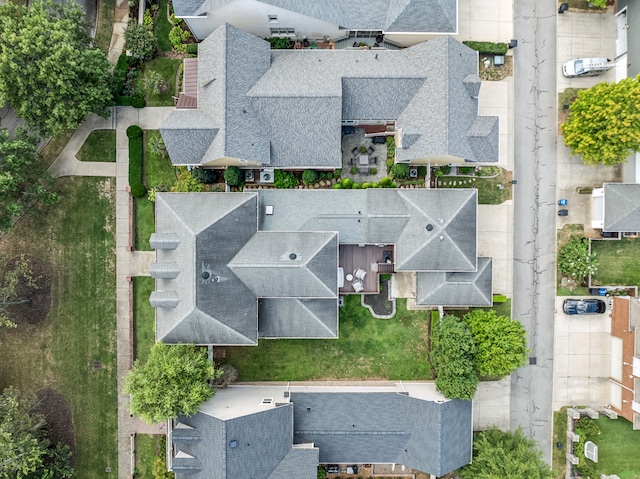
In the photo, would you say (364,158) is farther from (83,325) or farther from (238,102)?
(83,325)

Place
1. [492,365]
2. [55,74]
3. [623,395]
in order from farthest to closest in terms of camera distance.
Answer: [623,395] < [492,365] < [55,74]

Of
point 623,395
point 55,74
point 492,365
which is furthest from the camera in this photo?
point 623,395

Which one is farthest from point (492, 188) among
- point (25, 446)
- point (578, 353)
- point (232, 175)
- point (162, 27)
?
point (25, 446)

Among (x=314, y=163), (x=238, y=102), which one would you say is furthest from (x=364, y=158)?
(x=238, y=102)

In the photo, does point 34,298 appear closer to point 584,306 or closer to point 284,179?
point 284,179

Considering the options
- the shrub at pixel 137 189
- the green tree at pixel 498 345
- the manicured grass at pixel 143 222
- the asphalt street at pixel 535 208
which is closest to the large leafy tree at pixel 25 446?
the manicured grass at pixel 143 222

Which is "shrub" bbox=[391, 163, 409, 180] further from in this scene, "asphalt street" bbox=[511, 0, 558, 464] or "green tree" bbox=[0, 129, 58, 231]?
"green tree" bbox=[0, 129, 58, 231]
